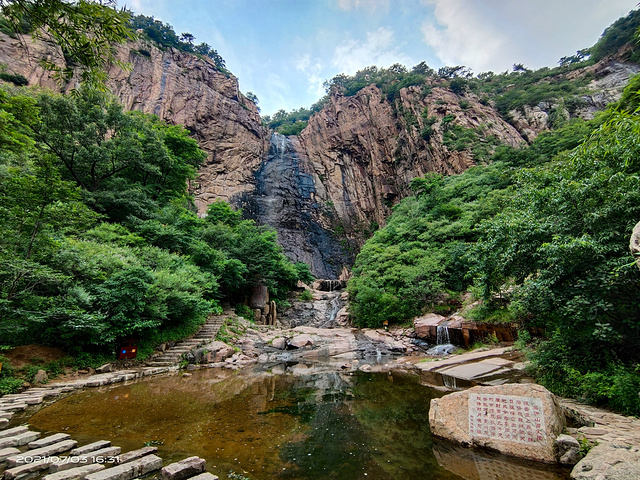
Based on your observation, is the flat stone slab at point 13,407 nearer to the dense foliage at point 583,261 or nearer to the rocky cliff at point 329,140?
the dense foliage at point 583,261

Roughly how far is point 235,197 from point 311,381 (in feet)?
81.1

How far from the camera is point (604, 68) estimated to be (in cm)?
2738

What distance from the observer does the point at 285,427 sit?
13.1ft

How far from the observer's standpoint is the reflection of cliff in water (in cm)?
2911

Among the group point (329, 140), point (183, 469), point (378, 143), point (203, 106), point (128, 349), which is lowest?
point (183, 469)

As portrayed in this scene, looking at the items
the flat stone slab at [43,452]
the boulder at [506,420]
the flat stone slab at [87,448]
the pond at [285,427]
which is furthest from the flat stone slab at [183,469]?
the boulder at [506,420]

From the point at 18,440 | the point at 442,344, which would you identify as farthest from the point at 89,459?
the point at 442,344

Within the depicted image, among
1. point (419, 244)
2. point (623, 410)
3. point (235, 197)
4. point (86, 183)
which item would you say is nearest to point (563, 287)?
point (623, 410)

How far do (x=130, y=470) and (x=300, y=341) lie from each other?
967 cm

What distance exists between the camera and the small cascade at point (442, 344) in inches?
378

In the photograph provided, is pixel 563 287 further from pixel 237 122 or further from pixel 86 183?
pixel 237 122

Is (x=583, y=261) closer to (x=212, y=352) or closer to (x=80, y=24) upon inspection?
(x=80, y=24)

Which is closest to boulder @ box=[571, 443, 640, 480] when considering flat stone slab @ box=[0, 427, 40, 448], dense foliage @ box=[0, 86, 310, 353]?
flat stone slab @ box=[0, 427, 40, 448]

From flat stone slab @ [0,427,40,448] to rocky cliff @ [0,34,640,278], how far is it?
25.0m
